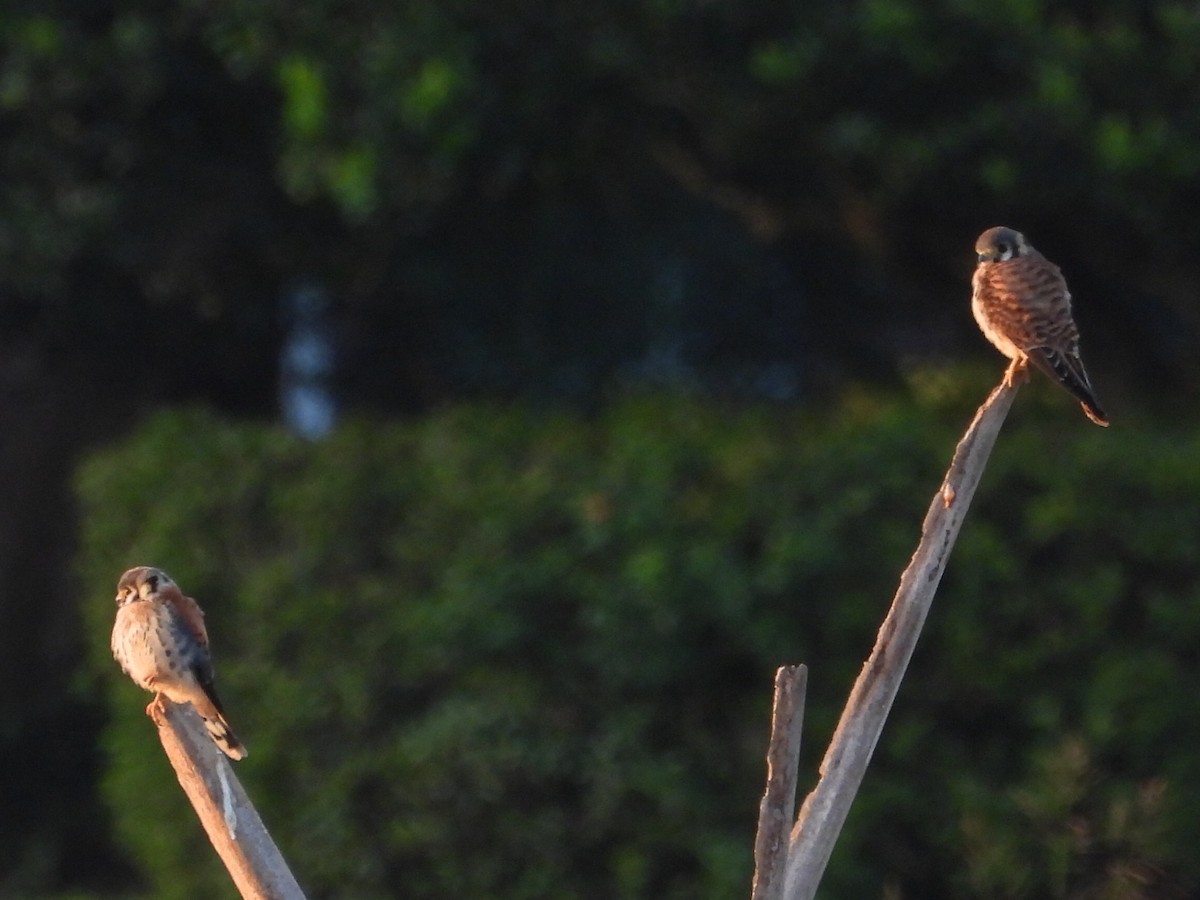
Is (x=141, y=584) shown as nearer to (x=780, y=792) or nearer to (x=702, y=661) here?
(x=702, y=661)

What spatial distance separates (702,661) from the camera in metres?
6.27

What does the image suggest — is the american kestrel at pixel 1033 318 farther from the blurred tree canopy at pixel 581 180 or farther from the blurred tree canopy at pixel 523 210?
the blurred tree canopy at pixel 581 180

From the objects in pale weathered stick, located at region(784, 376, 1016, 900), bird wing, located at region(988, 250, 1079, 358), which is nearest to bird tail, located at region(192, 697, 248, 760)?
pale weathered stick, located at region(784, 376, 1016, 900)

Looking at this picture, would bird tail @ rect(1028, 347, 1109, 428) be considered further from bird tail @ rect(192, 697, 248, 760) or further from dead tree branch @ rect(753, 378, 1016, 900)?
bird tail @ rect(192, 697, 248, 760)

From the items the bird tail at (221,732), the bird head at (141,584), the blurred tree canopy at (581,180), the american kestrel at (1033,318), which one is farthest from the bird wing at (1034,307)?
the blurred tree canopy at (581,180)

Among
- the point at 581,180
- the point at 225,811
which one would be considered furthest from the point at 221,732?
the point at 581,180

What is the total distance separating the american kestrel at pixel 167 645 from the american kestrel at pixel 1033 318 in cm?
187

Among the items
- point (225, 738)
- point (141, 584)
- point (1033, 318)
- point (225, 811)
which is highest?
point (141, 584)

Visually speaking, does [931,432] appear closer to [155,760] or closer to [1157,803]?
[1157,803]

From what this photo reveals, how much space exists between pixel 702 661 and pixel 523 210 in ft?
9.84

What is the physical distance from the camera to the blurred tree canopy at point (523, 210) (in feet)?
23.1

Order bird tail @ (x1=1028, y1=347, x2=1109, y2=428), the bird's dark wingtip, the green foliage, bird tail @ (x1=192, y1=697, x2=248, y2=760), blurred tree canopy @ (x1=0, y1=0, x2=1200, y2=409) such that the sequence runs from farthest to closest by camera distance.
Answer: blurred tree canopy @ (x1=0, y1=0, x2=1200, y2=409)
the green foliage
bird tail @ (x1=1028, y1=347, x2=1109, y2=428)
bird tail @ (x1=192, y1=697, x2=248, y2=760)
the bird's dark wingtip

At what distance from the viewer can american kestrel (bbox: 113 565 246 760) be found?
4582 millimetres

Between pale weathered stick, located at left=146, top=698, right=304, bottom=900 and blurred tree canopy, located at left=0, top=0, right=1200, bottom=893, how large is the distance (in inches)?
139
